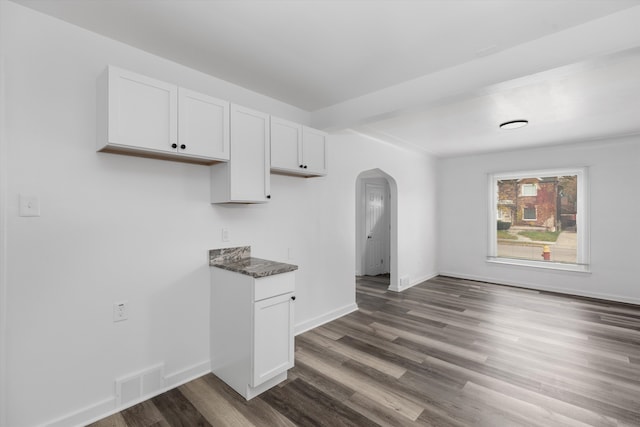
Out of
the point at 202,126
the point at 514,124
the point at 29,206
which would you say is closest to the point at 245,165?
the point at 202,126

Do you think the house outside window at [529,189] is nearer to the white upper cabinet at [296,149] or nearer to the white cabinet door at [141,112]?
the white upper cabinet at [296,149]

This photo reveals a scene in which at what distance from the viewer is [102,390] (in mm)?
2074

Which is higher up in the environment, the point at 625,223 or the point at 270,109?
the point at 270,109

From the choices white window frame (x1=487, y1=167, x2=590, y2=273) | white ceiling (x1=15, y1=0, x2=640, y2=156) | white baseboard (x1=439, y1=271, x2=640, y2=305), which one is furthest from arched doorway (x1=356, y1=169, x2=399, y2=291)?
white ceiling (x1=15, y1=0, x2=640, y2=156)

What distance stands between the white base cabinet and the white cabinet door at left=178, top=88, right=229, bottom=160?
1.00 meters

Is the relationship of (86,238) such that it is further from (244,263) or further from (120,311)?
(244,263)

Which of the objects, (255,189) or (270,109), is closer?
(255,189)

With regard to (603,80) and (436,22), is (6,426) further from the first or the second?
(603,80)

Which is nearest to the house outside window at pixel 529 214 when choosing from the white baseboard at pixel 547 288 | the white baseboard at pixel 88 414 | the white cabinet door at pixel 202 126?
the white baseboard at pixel 547 288

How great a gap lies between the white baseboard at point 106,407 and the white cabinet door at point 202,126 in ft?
5.87

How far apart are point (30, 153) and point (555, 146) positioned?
6835mm

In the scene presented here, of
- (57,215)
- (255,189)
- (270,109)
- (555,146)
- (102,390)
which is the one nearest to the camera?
(57,215)

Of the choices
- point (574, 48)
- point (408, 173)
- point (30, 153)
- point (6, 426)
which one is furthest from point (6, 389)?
point (408, 173)

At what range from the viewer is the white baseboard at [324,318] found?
3.49 metres
